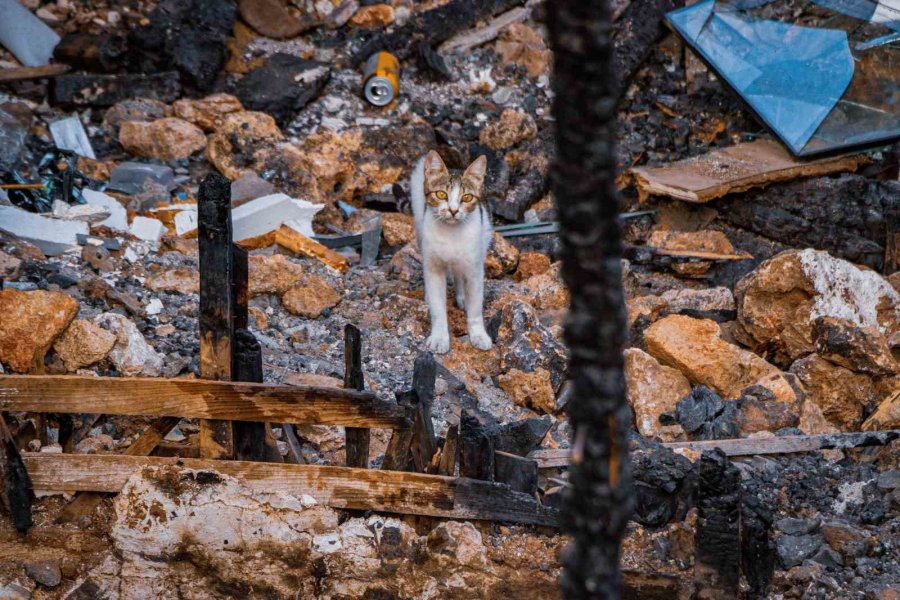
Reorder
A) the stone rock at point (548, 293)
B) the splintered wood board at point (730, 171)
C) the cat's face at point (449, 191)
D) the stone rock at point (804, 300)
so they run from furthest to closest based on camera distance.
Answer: the splintered wood board at point (730, 171), the stone rock at point (548, 293), the stone rock at point (804, 300), the cat's face at point (449, 191)

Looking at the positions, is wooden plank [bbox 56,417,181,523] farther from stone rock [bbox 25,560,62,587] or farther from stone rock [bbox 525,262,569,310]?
stone rock [bbox 525,262,569,310]

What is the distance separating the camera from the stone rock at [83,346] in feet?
13.9

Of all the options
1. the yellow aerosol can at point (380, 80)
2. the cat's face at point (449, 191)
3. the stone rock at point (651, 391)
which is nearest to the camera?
the stone rock at point (651, 391)

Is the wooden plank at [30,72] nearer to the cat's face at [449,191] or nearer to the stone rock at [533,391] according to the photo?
the cat's face at [449,191]

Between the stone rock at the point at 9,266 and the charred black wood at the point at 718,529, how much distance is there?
12.4 ft

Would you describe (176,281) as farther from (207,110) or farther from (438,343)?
(207,110)

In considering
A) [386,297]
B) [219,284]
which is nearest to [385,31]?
[386,297]

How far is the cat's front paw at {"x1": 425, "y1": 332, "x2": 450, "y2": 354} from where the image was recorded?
5195 millimetres

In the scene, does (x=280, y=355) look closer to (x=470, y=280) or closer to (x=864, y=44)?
(x=470, y=280)

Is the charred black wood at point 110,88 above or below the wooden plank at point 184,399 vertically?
→ above

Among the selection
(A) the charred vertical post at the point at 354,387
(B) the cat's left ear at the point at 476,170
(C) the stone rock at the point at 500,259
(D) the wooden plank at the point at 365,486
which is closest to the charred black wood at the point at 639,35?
(C) the stone rock at the point at 500,259

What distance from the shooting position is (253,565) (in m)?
3.35

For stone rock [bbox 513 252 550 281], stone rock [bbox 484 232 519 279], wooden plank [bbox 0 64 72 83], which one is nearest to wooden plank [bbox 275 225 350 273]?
stone rock [bbox 484 232 519 279]

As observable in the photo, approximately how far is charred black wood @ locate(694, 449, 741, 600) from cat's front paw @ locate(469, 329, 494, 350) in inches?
101
